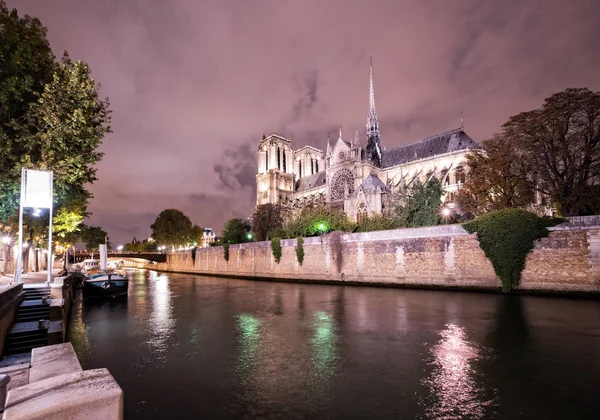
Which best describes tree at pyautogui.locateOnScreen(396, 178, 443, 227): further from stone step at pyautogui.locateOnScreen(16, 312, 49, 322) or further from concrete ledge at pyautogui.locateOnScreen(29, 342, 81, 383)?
concrete ledge at pyautogui.locateOnScreen(29, 342, 81, 383)

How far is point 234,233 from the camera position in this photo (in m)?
49.2

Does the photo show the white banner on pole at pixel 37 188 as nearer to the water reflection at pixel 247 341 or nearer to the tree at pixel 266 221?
the water reflection at pixel 247 341

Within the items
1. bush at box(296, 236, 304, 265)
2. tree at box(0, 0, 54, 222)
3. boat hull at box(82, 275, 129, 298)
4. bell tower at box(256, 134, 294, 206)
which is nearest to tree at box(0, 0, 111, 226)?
tree at box(0, 0, 54, 222)

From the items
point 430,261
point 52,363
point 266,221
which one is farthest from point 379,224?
point 52,363

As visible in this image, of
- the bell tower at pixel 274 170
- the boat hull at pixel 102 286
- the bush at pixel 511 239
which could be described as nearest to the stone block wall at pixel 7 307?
the boat hull at pixel 102 286

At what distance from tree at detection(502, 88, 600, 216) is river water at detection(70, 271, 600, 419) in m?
7.21

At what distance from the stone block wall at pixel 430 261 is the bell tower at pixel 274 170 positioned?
125ft

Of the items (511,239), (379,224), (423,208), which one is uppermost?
(423,208)

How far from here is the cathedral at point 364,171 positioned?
42.6 meters

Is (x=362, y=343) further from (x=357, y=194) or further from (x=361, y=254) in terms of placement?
(x=357, y=194)

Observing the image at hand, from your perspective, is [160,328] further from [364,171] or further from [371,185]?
Answer: [364,171]

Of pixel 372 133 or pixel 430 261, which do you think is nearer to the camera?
pixel 430 261

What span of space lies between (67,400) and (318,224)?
28.9 m

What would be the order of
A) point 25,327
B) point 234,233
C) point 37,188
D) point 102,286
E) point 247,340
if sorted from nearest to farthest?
point 25,327, point 247,340, point 37,188, point 102,286, point 234,233
